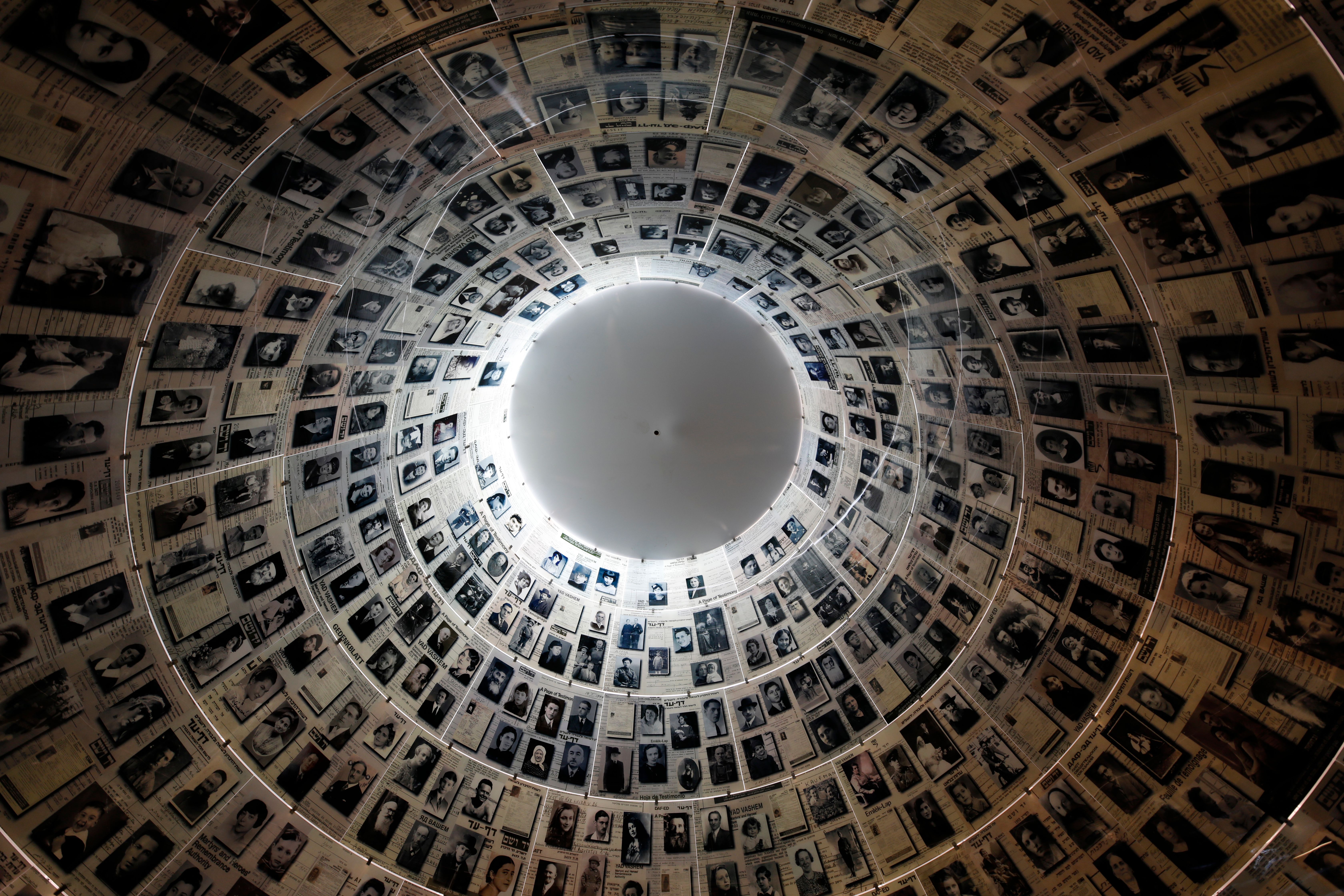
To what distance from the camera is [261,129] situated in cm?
471

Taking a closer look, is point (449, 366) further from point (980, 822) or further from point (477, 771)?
point (980, 822)

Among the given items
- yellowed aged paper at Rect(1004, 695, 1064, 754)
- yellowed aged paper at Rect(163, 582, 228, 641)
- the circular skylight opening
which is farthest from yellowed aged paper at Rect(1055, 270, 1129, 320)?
yellowed aged paper at Rect(163, 582, 228, 641)

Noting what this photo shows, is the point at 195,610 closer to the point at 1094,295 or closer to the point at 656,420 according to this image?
the point at 656,420

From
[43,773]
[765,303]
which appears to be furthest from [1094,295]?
[43,773]

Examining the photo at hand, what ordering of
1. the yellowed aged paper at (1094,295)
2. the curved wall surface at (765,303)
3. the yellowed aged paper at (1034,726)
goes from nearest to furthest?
the curved wall surface at (765,303) → the yellowed aged paper at (1094,295) → the yellowed aged paper at (1034,726)

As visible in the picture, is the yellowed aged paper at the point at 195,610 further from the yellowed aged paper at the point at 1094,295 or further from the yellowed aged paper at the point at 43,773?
the yellowed aged paper at the point at 1094,295

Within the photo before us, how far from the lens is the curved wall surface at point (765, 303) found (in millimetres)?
4262

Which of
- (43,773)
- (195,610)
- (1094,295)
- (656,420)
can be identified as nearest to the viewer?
(43,773)

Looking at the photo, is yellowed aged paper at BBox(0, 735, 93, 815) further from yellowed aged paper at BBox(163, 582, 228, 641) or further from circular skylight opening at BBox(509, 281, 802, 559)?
circular skylight opening at BBox(509, 281, 802, 559)

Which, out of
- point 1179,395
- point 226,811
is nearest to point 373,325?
point 226,811

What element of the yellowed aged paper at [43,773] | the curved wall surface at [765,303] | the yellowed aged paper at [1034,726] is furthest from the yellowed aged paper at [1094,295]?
the yellowed aged paper at [43,773]

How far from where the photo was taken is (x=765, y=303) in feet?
36.9

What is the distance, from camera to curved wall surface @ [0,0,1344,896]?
426cm

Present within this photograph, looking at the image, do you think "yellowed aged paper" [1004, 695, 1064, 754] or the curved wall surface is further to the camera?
"yellowed aged paper" [1004, 695, 1064, 754]
